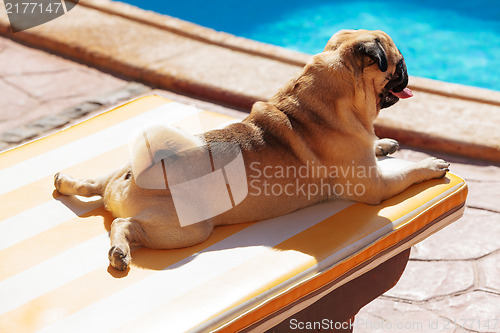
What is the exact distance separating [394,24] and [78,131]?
19.7 ft

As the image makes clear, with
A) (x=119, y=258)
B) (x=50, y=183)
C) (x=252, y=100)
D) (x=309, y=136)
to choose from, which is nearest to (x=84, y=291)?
(x=119, y=258)

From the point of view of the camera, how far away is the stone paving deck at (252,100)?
10.3ft

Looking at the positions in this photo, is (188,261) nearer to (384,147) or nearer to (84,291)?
(84,291)

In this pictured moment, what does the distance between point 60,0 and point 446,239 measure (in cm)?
495

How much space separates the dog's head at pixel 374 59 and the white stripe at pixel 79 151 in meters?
1.26

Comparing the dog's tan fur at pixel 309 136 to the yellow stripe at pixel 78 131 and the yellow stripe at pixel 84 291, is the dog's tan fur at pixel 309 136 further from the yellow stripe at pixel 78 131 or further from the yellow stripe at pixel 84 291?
the yellow stripe at pixel 78 131

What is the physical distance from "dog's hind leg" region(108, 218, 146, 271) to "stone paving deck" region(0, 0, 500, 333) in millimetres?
1251

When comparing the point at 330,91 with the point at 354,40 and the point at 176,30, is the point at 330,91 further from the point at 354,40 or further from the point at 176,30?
the point at 176,30

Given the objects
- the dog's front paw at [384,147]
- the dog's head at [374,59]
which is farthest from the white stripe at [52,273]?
the dog's front paw at [384,147]

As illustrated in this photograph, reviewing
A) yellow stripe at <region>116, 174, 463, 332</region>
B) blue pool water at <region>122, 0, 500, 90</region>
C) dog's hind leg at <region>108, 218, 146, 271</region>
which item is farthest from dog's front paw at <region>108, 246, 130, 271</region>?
blue pool water at <region>122, 0, 500, 90</region>

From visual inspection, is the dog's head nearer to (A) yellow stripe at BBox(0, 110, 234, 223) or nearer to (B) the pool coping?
(A) yellow stripe at BBox(0, 110, 234, 223)

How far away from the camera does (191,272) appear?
7.72ft

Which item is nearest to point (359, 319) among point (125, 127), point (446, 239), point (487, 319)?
point (487, 319)

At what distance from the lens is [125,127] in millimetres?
3494
